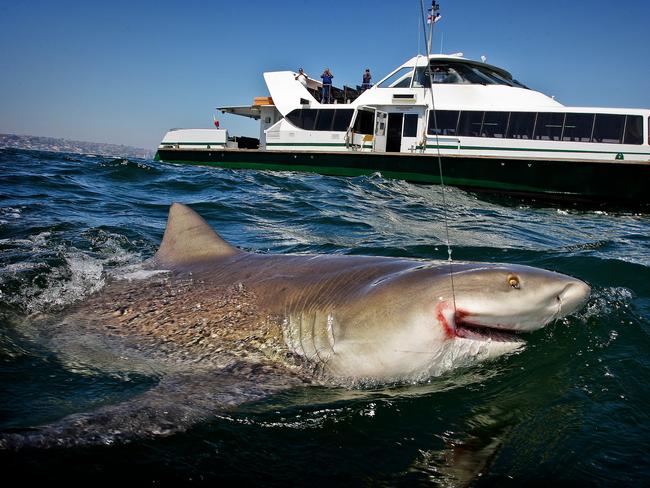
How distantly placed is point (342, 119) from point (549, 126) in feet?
21.3

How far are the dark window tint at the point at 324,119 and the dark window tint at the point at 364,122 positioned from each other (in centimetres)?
92

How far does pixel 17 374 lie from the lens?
2775mm

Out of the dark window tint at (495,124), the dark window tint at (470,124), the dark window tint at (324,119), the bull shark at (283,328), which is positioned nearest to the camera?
the bull shark at (283,328)

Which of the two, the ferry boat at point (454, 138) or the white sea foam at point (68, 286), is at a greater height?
the ferry boat at point (454, 138)

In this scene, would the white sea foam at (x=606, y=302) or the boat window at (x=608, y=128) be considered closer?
the white sea foam at (x=606, y=302)

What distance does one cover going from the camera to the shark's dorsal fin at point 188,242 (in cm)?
377

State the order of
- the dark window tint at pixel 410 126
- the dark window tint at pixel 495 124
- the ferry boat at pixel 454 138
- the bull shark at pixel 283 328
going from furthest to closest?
the dark window tint at pixel 410 126
the dark window tint at pixel 495 124
the ferry boat at pixel 454 138
the bull shark at pixel 283 328

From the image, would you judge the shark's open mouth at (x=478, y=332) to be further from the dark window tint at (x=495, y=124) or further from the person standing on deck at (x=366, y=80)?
the person standing on deck at (x=366, y=80)

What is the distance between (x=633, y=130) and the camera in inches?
561

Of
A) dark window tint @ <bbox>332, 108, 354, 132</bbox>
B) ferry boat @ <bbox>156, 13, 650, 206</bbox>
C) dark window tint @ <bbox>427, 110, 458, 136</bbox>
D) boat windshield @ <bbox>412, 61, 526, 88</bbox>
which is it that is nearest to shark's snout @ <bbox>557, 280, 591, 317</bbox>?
ferry boat @ <bbox>156, 13, 650, 206</bbox>

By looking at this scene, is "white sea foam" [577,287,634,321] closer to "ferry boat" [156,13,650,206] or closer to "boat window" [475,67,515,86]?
"ferry boat" [156,13,650,206]

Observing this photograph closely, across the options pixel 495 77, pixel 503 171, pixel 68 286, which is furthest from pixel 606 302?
pixel 495 77

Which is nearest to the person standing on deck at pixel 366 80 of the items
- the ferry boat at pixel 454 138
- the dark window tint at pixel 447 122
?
the ferry boat at pixel 454 138

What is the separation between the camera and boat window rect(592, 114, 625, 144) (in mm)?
14391
